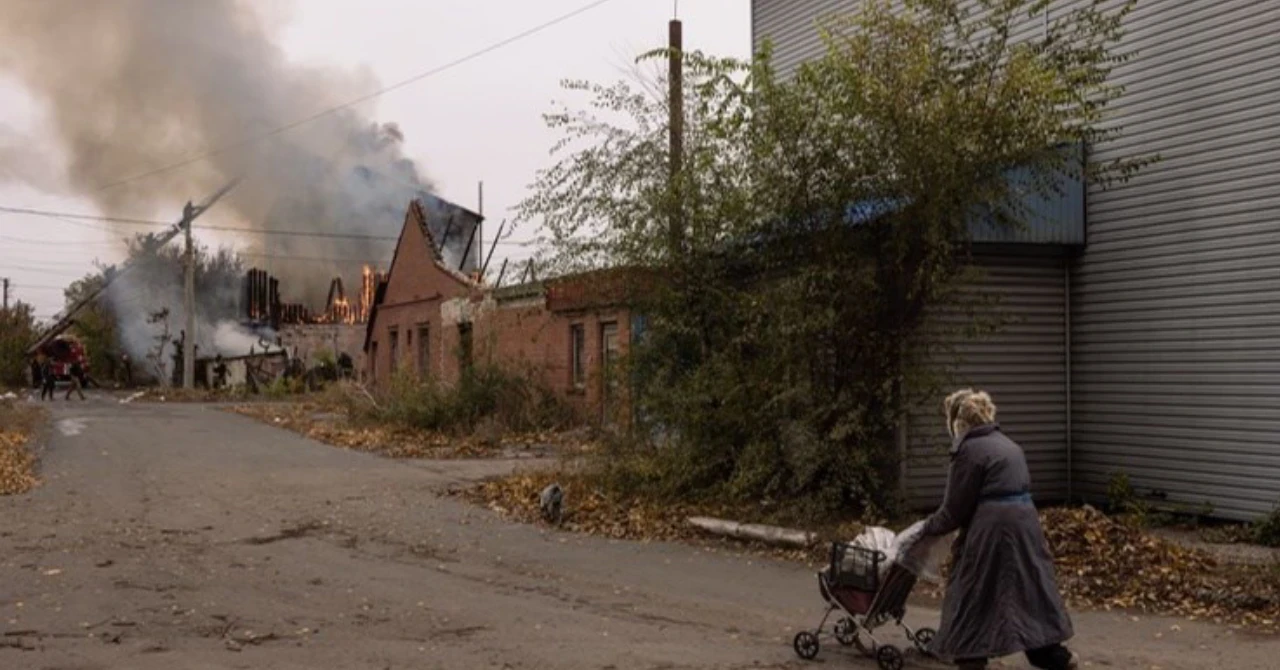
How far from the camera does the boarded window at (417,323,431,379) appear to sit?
3838 cm

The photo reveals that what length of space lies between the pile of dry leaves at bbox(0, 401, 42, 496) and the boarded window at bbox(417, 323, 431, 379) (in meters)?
10.8

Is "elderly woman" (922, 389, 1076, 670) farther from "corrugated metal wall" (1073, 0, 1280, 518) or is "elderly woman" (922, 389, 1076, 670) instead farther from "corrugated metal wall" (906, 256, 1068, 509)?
"corrugated metal wall" (906, 256, 1068, 509)

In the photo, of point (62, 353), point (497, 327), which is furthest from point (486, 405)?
point (62, 353)

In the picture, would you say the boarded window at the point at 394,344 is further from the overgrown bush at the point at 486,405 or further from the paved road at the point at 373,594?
the paved road at the point at 373,594

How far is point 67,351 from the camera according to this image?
61500mm

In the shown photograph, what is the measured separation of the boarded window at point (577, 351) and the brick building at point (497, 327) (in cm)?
2

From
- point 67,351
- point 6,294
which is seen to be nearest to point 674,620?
point 67,351

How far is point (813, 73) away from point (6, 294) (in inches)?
3892

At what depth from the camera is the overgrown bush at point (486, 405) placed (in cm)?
2667

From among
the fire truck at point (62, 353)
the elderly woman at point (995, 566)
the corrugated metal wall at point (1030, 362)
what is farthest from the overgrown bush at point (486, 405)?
the fire truck at point (62, 353)

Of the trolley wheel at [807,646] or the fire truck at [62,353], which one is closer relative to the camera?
the trolley wheel at [807,646]

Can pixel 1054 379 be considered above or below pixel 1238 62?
below

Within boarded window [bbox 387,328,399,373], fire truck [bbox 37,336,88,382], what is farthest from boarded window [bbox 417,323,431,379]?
fire truck [bbox 37,336,88,382]

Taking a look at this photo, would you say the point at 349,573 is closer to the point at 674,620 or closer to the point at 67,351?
the point at 674,620
